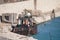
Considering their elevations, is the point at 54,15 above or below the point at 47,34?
above

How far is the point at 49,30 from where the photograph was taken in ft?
7.61

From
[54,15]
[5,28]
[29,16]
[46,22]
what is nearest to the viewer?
[5,28]

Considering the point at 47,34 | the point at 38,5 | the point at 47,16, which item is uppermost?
the point at 38,5

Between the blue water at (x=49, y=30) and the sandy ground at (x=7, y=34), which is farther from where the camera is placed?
the blue water at (x=49, y=30)

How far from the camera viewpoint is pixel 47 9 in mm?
2691

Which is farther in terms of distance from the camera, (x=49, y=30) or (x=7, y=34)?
(x=49, y=30)

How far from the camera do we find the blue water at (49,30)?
2.15 metres

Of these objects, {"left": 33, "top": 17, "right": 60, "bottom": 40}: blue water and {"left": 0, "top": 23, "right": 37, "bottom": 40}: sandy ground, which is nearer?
{"left": 0, "top": 23, "right": 37, "bottom": 40}: sandy ground

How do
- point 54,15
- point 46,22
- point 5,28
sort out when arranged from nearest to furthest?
point 5,28
point 46,22
point 54,15

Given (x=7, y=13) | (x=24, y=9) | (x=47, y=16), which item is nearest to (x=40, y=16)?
(x=47, y=16)

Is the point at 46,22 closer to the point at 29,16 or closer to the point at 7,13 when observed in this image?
the point at 29,16

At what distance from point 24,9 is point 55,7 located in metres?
0.62

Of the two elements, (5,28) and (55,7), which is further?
(55,7)

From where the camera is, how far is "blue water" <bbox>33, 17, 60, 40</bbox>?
2.15m
